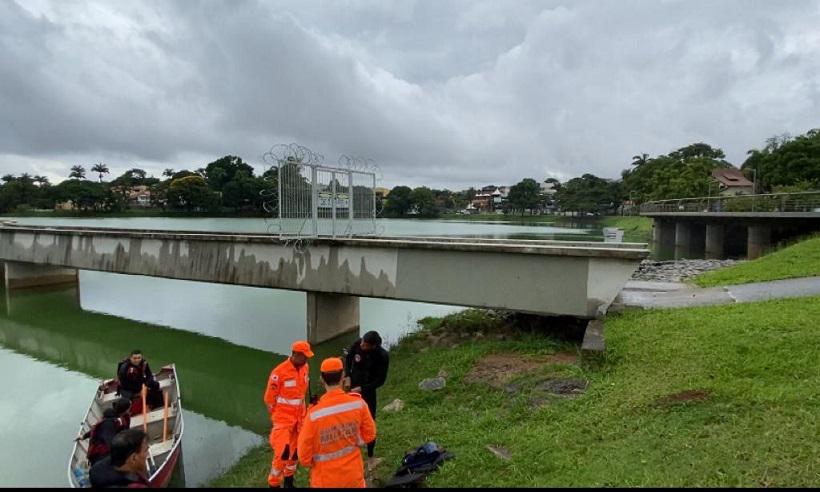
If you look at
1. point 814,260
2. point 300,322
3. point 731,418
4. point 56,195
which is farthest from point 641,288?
point 56,195

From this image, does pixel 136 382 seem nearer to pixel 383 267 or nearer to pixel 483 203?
pixel 383 267

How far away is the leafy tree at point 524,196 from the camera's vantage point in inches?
4422

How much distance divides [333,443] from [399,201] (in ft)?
293

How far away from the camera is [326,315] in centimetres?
Answer: 1302

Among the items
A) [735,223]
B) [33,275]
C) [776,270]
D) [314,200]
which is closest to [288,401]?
[314,200]

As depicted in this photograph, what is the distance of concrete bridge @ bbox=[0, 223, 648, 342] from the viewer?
31.7 ft

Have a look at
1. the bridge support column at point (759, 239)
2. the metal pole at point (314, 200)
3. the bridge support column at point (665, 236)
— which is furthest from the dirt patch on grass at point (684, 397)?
the bridge support column at point (665, 236)

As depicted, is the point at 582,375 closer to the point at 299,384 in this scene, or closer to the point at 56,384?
the point at 299,384

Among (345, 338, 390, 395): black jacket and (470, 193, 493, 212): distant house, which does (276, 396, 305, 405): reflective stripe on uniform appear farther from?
(470, 193, 493, 212): distant house

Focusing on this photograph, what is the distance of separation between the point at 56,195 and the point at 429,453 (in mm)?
90845

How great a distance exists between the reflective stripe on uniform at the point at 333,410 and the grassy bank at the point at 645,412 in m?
1.60

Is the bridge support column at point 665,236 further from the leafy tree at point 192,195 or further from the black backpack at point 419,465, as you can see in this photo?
the leafy tree at point 192,195

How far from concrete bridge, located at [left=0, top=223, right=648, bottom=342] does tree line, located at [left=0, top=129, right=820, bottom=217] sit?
19.4 meters

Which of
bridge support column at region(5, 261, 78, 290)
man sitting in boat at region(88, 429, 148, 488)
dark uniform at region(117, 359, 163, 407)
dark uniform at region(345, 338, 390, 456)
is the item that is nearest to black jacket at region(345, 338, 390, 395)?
dark uniform at region(345, 338, 390, 456)
